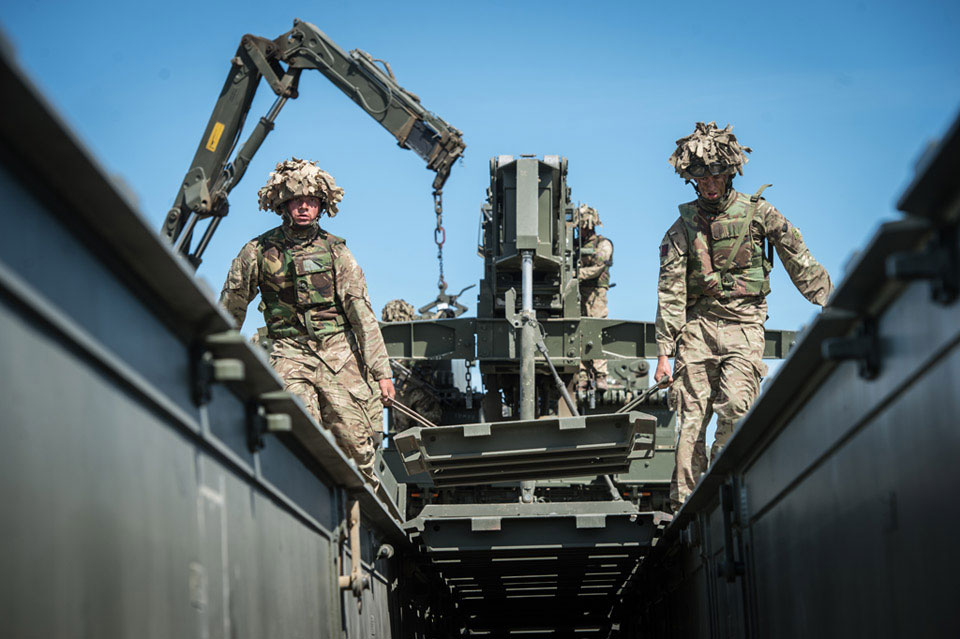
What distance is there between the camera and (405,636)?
977 cm

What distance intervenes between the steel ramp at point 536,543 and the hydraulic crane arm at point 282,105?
15.4 ft

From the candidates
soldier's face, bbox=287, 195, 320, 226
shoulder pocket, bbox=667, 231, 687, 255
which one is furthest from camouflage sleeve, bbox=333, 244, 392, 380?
shoulder pocket, bbox=667, 231, 687, 255

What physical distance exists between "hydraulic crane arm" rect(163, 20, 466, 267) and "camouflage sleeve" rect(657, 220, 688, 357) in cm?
563

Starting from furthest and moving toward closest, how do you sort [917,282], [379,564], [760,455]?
[379,564] < [760,455] < [917,282]

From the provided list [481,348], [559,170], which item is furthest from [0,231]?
[481,348]

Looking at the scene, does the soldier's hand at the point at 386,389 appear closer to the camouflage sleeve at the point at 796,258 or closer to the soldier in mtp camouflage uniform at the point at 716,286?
the soldier in mtp camouflage uniform at the point at 716,286

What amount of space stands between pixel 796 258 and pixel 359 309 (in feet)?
9.90

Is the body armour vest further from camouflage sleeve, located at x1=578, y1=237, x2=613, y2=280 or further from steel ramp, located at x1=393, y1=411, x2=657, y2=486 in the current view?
camouflage sleeve, located at x1=578, y1=237, x2=613, y2=280

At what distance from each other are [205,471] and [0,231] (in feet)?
5.46

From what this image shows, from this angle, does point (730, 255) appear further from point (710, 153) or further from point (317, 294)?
point (317, 294)

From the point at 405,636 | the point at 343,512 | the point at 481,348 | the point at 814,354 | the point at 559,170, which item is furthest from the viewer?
the point at 481,348

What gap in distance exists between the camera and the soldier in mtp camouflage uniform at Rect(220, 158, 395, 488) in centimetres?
Answer: 866

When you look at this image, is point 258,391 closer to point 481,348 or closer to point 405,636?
point 405,636

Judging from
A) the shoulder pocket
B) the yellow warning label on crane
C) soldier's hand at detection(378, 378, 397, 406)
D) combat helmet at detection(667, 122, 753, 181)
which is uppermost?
the yellow warning label on crane
